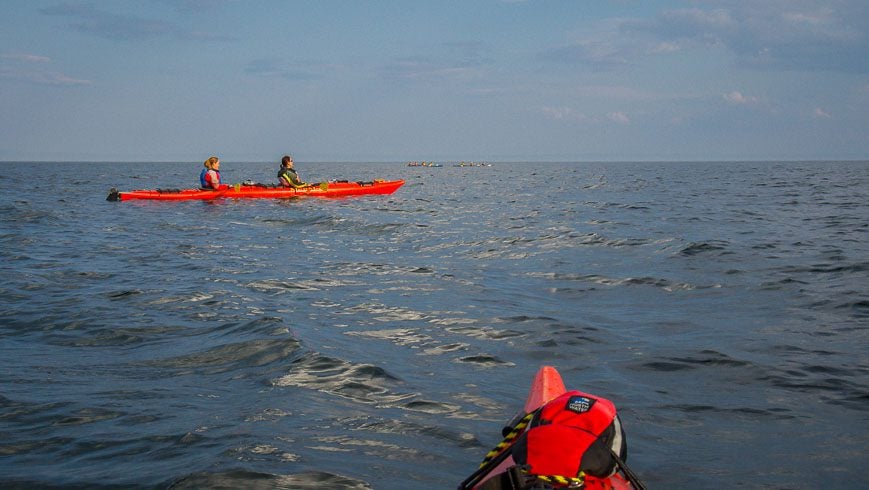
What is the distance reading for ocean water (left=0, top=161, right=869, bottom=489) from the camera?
200 inches

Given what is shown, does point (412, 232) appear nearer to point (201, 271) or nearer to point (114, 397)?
point (201, 271)

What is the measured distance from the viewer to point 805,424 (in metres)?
5.84

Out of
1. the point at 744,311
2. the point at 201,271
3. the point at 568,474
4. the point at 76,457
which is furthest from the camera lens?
the point at 201,271

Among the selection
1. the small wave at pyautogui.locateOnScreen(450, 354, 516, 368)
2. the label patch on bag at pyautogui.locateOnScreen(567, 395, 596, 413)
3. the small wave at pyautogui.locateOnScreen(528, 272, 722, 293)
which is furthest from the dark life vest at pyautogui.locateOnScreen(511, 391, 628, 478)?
the small wave at pyautogui.locateOnScreen(528, 272, 722, 293)

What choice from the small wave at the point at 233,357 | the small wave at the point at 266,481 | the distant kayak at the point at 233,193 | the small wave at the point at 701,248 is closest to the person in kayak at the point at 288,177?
the distant kayak at the point at 233,193

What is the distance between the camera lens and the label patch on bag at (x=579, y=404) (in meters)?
3.87

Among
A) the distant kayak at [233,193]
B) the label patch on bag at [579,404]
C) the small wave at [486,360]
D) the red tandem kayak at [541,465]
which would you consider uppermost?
the distant kayak at [233,193]

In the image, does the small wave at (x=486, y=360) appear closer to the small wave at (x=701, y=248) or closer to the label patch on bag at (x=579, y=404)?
the label patch on bag at (x=579, y=404)

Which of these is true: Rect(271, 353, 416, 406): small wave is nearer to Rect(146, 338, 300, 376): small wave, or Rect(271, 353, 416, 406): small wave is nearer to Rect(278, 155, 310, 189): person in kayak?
Rect(146, 338, 300, 376): small wave

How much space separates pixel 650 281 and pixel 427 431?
301 inches

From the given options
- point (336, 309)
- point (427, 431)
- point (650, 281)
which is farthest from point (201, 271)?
point (427, 431)

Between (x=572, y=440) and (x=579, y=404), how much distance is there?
1.15ft

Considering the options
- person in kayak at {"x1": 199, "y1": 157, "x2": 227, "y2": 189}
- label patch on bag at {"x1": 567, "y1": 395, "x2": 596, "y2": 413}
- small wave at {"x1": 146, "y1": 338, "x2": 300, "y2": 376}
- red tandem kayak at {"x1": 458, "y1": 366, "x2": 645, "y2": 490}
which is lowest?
small wave at {"x1": 146, "y1": 338, "x2": 300, "y2": 376}

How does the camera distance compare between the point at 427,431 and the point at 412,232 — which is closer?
the point at 427,431
